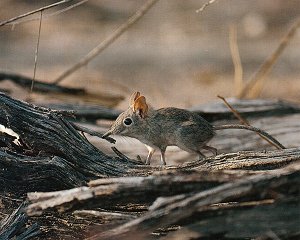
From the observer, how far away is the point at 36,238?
4.60 m

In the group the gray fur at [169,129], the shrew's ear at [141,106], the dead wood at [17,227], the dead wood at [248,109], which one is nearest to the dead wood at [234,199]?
the dead wood at [17,227]

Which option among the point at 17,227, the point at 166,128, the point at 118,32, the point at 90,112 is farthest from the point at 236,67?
the point at 17,227

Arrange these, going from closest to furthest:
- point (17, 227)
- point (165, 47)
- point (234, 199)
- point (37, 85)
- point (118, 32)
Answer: point (234, 199)
point (17, 227)
point (118, 32)
point (37, 85)
point (165, 47)

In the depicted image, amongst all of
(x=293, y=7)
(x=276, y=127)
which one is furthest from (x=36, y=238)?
(x=293, y=7)

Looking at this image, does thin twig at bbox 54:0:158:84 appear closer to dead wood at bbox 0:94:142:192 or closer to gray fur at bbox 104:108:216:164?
gray fur at bbox 104:108:216:164

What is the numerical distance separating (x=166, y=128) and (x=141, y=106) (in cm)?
28

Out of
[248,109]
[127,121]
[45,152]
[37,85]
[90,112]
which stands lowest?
[45,152]

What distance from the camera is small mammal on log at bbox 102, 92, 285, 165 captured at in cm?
523

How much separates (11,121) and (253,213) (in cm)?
150

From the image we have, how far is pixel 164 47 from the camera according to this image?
11945 mm

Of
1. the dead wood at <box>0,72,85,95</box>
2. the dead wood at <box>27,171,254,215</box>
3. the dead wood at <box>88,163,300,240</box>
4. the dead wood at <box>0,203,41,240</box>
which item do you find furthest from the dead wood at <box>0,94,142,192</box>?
the dead wood at <box>0,72,85,95</box>

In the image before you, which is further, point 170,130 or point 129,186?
point 170,130

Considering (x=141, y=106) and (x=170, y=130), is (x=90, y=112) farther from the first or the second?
(x=170, y=130)

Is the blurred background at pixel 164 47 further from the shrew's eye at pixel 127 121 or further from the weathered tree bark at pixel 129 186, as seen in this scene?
the weathered tree bark at pixel 129 186
